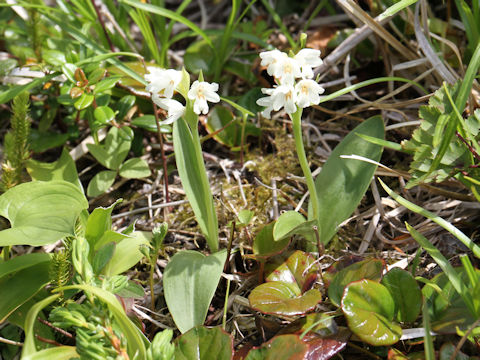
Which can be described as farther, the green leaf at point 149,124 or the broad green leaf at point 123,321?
the green leaf at point 149,124

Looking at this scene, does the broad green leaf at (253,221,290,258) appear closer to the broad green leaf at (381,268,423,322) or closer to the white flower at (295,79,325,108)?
the broad green leaf at (381,268,423,322)

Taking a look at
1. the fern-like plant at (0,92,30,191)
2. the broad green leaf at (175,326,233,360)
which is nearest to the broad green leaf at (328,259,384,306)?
the broad green leaf at (175,326,233,360)

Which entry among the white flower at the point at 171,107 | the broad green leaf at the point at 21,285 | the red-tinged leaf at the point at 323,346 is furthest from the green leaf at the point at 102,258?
the red-tinged leaf at the point at 323,346

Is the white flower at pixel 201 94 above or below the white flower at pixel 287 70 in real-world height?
below

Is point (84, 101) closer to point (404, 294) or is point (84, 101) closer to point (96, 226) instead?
point (96, 226)

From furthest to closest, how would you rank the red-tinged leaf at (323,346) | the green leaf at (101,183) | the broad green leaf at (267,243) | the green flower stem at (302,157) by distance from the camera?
the green leaf at (101,183) → the broad green leaf at (267,243) → the green flower stem at (302,157) → the red-tinged leaf at (323,346)

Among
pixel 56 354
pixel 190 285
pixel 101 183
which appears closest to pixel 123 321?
pixel 56 354

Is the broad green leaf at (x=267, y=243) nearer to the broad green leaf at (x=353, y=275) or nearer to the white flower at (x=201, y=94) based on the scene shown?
the broad green leaf at (x=353, y=275)
